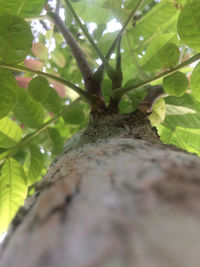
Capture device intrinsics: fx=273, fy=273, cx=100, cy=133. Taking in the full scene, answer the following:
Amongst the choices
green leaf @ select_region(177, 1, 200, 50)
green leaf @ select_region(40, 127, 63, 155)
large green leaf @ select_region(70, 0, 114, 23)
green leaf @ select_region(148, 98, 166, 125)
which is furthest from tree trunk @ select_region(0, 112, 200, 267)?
large green leaf @ select_region(70, 0, 114, 23)

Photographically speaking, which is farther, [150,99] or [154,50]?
[154,50]

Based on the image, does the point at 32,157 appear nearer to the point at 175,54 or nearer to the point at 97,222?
the point at 175,54

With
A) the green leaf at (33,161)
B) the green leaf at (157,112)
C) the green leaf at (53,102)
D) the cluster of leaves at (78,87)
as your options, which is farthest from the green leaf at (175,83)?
the green leaf at (33,161)

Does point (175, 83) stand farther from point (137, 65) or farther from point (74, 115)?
point (74, 115)

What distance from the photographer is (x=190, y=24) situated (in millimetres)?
736

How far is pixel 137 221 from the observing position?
291mm

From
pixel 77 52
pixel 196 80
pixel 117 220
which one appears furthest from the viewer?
pixel 77 52

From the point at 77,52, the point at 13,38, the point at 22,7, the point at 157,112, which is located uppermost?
the point at 22,7

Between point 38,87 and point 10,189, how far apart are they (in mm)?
431

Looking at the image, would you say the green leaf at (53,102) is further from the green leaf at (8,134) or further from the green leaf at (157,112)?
the green leaf at (157,112)

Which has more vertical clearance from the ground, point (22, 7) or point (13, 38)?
point (22, 7)

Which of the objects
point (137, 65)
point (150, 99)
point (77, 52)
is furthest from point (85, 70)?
point (137, 65)

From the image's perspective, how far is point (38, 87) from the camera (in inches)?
39.6

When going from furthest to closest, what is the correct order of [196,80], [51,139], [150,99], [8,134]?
1. [51,139]
2. [8,134]
3. [150,99]
4. [196,80]
